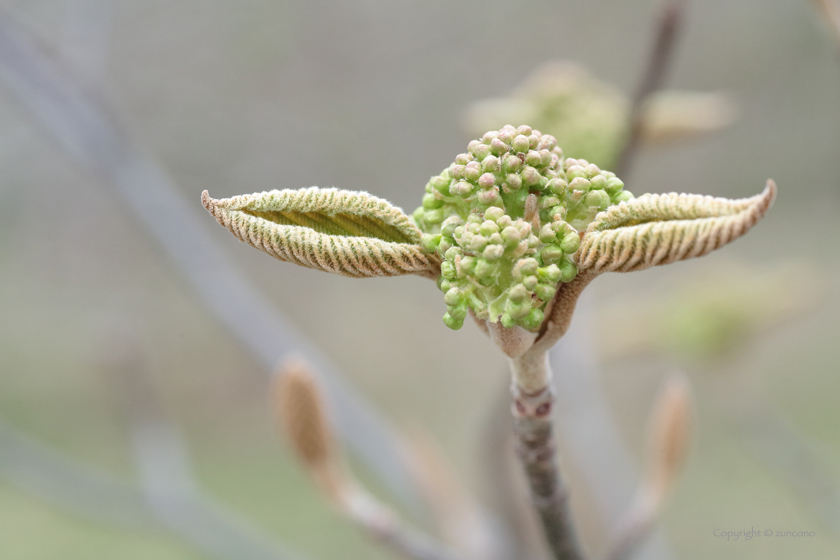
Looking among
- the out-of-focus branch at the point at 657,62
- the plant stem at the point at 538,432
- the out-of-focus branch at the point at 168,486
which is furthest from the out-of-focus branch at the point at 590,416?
the plant stem at the point at 538,432

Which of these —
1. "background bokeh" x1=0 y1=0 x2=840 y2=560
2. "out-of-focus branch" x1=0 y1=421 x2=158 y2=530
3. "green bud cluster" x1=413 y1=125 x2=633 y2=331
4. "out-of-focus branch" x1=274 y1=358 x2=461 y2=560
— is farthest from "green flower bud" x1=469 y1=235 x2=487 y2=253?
"background bokeh" x1=0 y1=0 x2=840 y2=560

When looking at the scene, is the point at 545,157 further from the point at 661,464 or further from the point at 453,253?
the point at 661,464

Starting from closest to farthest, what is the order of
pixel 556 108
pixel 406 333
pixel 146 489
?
pixel 556 108 < pixel 146 489 < pixel 406 333

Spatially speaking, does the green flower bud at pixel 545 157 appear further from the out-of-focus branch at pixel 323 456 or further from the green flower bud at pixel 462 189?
the out-of-focus branch at pixel 323 456

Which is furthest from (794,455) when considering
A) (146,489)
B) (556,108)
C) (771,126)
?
(771,126)

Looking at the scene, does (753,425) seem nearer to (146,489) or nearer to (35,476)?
(146,489)

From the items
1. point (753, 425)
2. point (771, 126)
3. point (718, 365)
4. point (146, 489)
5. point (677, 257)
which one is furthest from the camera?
point (771, 126)

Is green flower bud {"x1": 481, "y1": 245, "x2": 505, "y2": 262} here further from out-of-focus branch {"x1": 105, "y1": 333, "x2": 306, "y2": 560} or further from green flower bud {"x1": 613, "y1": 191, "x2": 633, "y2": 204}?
out-of-focus branch {"x1": 105, "y1": 333, "x2": 306, "y2": 560}

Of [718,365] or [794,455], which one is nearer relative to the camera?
[794,455]
